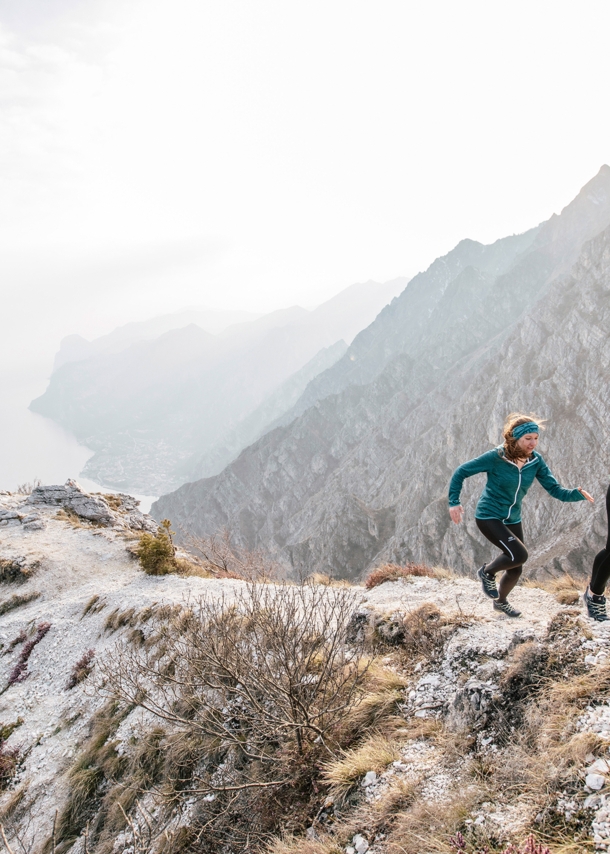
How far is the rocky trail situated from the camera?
3.28 metres

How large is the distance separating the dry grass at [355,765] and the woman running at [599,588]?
2786 mm

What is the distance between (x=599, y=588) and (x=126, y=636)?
9.95 metres

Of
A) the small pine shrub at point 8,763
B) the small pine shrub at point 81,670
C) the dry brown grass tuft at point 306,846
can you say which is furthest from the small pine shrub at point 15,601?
the dry brown grass tuft at point 306,846

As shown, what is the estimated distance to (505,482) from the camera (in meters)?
5.13

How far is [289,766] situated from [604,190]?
208183 millimetres

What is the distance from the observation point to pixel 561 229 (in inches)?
6491

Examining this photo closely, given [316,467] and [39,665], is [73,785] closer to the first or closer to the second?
[39,665]

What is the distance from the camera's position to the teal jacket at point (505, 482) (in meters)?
5.11

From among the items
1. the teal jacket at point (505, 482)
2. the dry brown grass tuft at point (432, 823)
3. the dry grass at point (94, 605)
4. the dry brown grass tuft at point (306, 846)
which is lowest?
the dry brown grass tuft at point (306, 846)

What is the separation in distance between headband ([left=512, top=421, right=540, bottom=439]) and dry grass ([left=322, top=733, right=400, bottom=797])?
3.83 m

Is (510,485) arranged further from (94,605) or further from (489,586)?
(94,605)

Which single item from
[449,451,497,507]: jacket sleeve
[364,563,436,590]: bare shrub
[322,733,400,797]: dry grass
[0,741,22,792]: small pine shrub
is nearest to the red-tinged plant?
[0,741,22,792]: small pine shrub

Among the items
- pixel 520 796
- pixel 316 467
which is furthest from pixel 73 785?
pixel 316 467

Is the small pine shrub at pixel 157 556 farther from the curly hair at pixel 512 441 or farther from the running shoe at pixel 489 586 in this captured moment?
the curly hair at pixel 512 441
